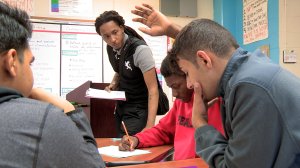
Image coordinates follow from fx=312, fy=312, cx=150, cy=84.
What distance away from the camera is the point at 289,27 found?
338cm

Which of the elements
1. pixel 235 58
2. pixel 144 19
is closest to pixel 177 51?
pixel 235 58

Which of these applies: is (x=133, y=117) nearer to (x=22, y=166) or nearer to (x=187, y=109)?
(x=187, y=109)

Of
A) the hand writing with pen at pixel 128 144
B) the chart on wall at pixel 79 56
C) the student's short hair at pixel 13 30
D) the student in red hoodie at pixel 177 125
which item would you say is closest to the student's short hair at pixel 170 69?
the student in red hoodie at pixel 177 125

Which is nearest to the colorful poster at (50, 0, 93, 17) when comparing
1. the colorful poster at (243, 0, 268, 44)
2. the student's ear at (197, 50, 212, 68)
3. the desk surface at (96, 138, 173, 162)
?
the colorful poster at (243, 0, 268, 44)

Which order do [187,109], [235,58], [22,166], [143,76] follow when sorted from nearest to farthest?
[22,166], [235,58], [187,109], [143,76]

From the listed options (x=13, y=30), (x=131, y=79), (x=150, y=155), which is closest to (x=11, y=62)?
(x=13, y=30)

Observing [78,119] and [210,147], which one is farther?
[210,147]

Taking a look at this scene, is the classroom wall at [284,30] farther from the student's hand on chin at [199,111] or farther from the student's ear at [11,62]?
the student's ear at [11,62]

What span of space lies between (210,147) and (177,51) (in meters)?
0.36

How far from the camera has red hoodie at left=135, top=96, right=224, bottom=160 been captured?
1.52 meters

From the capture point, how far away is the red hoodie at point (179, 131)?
1.52 meters

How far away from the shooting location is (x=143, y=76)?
91.7 inches

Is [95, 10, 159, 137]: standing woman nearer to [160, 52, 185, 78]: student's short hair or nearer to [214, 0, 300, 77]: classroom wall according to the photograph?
[160, 52, 185, 78]: student's short hair

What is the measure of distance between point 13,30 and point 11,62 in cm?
8
